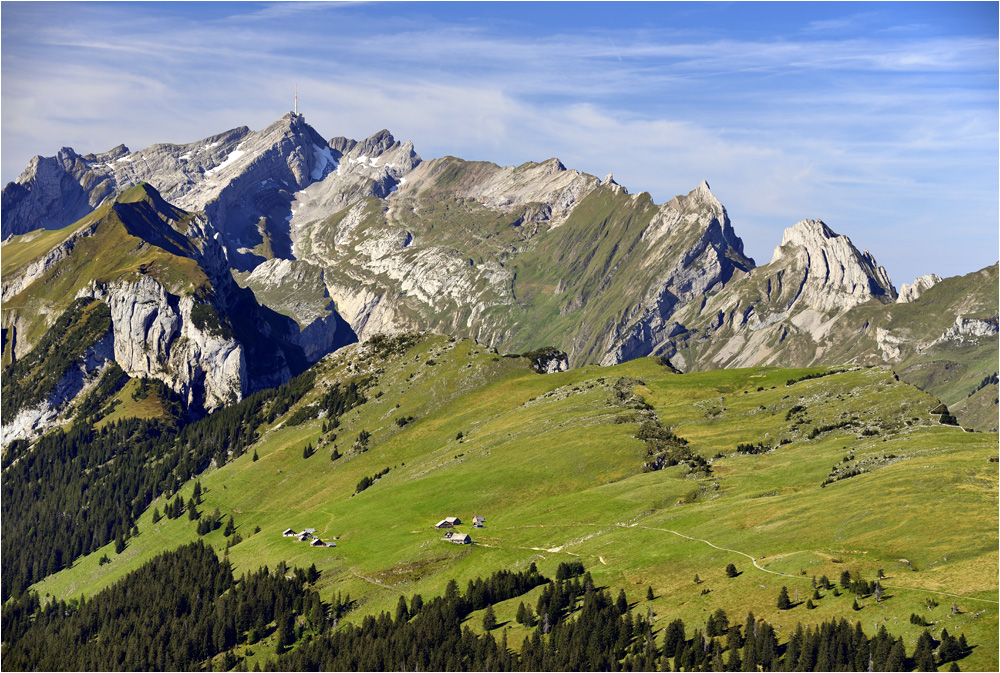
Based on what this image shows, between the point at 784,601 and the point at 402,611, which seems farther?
the point at 402,611

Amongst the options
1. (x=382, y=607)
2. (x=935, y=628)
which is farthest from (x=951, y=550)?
(x=382, y=607)

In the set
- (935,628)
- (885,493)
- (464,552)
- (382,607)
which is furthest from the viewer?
(464,552)

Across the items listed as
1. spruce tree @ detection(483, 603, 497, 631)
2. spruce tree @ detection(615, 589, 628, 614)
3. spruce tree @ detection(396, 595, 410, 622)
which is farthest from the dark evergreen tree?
spruce tree @ detection(396, 595, 410, 622)

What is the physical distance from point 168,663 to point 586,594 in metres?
95.0

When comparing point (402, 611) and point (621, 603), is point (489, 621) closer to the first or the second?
point (402, 611)

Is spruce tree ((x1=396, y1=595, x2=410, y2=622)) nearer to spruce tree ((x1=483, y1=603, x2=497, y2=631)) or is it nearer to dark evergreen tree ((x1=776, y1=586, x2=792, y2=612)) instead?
spruce tree ((x1=483, y1=603, x2=497, y2=631))

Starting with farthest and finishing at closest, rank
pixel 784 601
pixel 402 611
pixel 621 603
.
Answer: pixel 402 611, pixel 621 603, pixel 784 601

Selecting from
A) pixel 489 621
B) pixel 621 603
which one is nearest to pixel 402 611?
pixel 489 621

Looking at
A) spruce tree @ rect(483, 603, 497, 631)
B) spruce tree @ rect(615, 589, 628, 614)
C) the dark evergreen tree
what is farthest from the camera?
spruce tree @ rect(483, 603, 497, 631)

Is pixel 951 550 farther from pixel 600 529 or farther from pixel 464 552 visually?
pixel 464 552

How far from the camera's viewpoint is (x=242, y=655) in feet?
605

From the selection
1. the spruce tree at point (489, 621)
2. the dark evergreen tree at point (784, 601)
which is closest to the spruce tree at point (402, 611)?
the spruce tree at point (489, 621)

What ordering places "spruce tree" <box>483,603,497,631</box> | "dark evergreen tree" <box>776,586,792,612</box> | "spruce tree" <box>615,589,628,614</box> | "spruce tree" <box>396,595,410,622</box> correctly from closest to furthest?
1. "dark evergreen tree" <box>776,586,792,612</box>
2. "spruce tree" <box>615,589,628,614</box>
3. "spruce tree" <box>483,603,497,631</box>
4. "spruce tree" <box>396,595,410,622</box>

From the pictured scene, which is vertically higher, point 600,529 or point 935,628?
point 600,529
